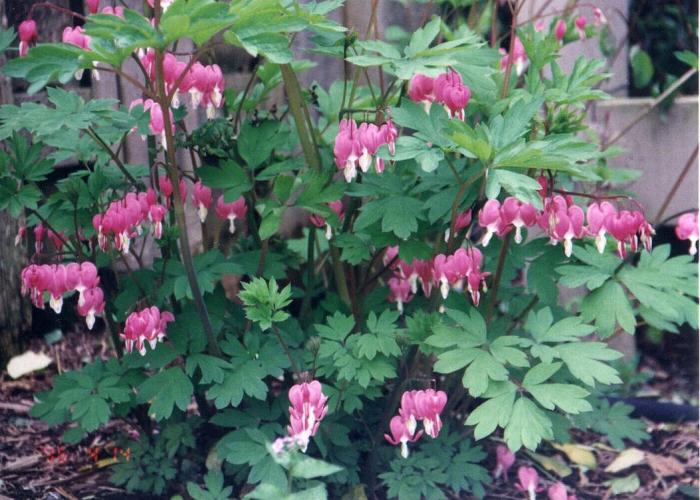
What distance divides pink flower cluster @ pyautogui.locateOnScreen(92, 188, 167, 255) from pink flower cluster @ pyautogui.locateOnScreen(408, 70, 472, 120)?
77cm

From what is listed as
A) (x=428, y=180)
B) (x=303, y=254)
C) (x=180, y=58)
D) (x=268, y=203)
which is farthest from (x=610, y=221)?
(x=180, y=58)

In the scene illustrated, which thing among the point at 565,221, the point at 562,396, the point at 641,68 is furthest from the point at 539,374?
the point at 641,68

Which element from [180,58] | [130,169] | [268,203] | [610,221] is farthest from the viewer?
[180,58]

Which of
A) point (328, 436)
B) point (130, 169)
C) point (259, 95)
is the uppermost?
point (259, 95)

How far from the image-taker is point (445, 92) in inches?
89.3

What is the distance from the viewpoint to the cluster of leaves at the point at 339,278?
2.07 metres

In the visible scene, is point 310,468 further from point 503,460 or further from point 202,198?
point 503,460

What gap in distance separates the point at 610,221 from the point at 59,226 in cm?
150

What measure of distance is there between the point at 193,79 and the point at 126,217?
1.38 feet

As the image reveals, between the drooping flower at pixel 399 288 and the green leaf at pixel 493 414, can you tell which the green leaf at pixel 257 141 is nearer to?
the drooping flower at pixel 399 288

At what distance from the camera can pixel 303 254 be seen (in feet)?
10.5

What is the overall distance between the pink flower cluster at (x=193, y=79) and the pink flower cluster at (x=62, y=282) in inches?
19.6

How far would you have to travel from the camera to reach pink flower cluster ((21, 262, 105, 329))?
2248mm

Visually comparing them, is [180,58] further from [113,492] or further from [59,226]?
[113,492]
